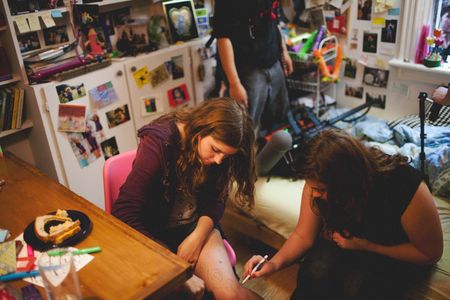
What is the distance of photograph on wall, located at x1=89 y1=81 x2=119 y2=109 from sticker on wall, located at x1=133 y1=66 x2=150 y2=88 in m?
0.16

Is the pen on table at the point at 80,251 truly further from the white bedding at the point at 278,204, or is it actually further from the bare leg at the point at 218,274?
the white bedding at the point at 278,204

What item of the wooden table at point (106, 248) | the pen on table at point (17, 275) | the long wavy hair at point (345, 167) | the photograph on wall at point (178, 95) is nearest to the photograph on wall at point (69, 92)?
the photograph on wall at point (178, 95)

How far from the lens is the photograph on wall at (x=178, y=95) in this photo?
107 inches

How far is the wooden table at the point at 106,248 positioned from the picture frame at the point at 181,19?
59.2 inches

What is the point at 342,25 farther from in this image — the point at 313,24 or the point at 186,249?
the point at 186,249

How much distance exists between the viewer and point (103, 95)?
2.37 metres

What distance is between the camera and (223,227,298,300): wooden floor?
1.98 meters

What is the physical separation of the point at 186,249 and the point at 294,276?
0.82m

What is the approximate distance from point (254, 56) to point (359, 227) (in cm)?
131

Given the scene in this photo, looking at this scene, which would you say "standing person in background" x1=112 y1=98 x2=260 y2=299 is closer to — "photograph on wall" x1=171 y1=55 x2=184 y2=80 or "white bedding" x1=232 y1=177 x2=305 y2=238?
"white bedding" x1=232 y1=177 x2=305 y2=238

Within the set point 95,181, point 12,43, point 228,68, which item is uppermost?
point 12,43

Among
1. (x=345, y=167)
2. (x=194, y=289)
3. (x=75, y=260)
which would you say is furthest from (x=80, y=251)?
(x=345, y=167)

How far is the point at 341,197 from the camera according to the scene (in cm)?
128

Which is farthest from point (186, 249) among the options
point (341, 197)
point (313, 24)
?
point (313, 24)
